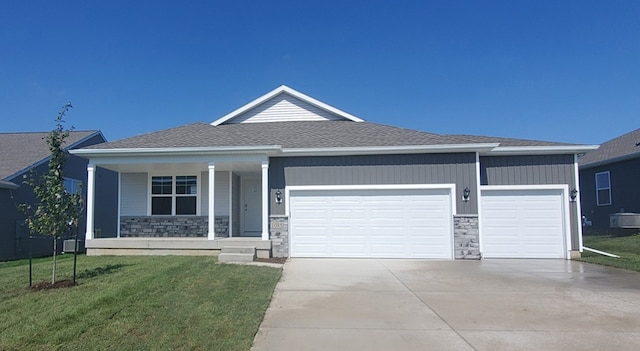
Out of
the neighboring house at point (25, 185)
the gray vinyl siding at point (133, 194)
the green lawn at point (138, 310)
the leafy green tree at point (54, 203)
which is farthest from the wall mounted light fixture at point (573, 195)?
the neighboring house at point (25, 185)

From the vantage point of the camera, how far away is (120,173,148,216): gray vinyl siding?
46.5ft

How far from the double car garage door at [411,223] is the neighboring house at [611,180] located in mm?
6944

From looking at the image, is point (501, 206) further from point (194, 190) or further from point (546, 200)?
point (194, 190)

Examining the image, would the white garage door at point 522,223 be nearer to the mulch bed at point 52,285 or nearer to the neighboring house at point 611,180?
the neighboring house at point 611,180

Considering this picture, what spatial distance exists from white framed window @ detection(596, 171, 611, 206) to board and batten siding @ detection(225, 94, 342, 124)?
1355 cm

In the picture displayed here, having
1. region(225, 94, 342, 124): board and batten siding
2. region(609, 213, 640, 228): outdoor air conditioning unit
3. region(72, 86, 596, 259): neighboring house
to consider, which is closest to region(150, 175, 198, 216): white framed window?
region(72, 86, 596, 259): neighboring house

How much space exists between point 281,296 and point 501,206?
816cm

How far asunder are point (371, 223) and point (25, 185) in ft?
41.3

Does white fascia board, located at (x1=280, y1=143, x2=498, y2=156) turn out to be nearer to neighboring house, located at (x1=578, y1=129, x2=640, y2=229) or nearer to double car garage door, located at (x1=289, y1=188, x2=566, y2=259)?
double car garage door, located at (x1=289, y1=188, x2=566, y2=259)

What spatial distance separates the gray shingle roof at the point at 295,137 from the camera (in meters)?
12.3

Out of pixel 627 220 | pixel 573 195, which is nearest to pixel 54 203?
pixel 573 195

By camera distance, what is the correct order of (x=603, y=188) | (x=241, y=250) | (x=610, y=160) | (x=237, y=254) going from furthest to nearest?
(x=603, y=188), (x=610, y=160), (x=241, y=250), (x=237, y=254)

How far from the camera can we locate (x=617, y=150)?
762 inches

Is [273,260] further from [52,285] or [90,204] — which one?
[90,204]
